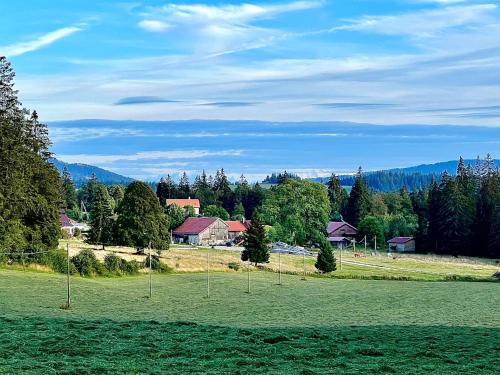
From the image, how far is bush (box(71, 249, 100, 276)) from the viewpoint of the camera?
57531 mm

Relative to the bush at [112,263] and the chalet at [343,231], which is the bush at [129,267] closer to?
the bush at [112,263]

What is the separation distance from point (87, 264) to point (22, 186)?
28.2 feet

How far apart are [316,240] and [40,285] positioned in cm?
7778

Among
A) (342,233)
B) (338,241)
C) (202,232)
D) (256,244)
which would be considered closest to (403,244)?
(338,241)

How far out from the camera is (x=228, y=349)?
21.3 m

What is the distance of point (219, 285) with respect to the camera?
176 feet

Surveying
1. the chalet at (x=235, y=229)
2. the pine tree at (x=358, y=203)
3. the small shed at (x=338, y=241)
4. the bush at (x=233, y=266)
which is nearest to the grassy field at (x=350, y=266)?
the bush at (x=233, y=266)

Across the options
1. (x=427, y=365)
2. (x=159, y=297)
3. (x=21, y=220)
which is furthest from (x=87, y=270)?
(x=427, y=365)

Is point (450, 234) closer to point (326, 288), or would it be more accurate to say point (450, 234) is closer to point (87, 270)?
point (326, 288)

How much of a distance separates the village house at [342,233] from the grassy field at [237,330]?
85664 millimetres

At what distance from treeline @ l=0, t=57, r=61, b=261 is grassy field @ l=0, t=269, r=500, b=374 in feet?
23.9

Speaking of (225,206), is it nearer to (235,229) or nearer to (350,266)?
(235,229)

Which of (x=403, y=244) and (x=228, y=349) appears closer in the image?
(x=228, y=349)

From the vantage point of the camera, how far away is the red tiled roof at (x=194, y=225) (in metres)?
123
